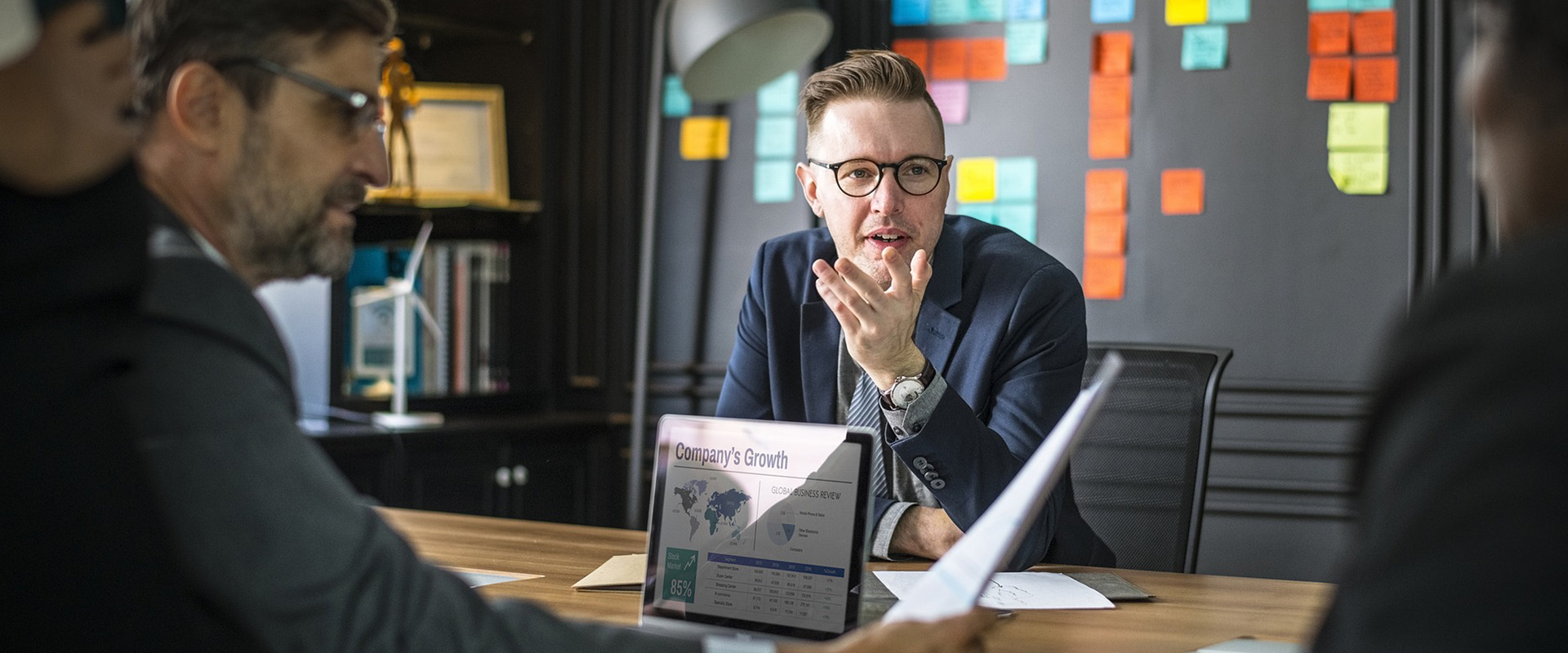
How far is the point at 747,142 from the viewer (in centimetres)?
360

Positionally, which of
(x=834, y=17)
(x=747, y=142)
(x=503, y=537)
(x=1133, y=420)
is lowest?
(x=503, y=537)

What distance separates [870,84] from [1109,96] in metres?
1.52

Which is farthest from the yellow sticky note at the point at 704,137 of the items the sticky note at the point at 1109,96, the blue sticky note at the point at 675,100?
the sticky note at the point at 1109,96

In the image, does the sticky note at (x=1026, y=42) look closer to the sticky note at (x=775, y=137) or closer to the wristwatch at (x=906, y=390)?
the sticky note at (x=775, y=137)

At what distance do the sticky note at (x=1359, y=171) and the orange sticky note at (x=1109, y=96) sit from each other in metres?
0.51

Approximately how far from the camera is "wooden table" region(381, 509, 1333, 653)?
1.21m

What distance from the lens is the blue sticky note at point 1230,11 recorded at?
10.4ft

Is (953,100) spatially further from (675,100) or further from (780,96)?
(675,100)

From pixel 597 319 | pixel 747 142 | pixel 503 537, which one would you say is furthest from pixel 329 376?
pixel 503 537

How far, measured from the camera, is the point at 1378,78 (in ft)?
10.1

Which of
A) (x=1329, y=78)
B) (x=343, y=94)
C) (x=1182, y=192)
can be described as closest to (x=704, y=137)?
(x=1182, y=192)

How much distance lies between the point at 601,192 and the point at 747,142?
1.69ft

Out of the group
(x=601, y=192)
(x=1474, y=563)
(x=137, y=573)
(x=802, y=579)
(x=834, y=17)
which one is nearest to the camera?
(x=1474, y=563)

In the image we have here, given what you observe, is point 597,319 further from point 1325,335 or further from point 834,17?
point 1325,335
